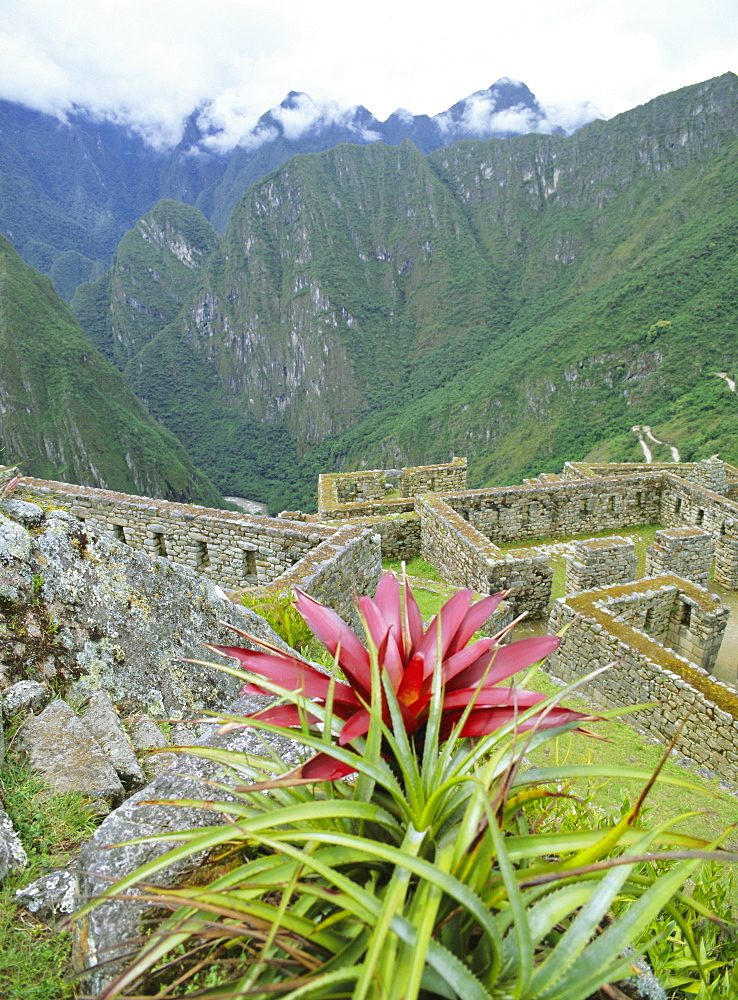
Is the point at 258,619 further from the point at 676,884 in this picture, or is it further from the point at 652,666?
the point at 652,666

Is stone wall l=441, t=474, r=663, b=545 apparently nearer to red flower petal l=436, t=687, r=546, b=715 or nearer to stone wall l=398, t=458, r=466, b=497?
stone wall l=398, t=458, r=466, b=497

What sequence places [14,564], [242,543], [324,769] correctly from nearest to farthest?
1. [324,769]
2. [14,564]
3. [242,543]

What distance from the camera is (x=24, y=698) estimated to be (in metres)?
2.35

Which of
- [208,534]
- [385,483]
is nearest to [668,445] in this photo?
[385,483]

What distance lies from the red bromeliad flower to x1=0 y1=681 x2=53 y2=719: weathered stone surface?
125cm

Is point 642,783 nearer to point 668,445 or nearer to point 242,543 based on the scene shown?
point 242,543

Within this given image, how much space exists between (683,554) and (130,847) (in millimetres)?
11290

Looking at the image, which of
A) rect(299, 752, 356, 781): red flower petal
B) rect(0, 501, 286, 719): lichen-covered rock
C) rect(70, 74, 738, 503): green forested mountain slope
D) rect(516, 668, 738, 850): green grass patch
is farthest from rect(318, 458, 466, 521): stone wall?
rect(70, 74, 738, 503): green forested mountain slope

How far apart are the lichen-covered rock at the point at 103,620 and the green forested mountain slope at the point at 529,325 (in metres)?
57.2

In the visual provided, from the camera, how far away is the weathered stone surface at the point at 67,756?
2027 millimetres

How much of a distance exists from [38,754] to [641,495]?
14.8 metres

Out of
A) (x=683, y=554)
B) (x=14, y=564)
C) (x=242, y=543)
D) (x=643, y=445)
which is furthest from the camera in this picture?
(x=643, y=445)

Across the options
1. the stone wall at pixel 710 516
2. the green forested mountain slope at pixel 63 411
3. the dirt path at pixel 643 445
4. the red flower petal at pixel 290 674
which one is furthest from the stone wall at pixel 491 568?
the green forested mountain slope at pixel 63 411

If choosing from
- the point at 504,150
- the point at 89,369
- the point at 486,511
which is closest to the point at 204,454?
the point at 89,369
